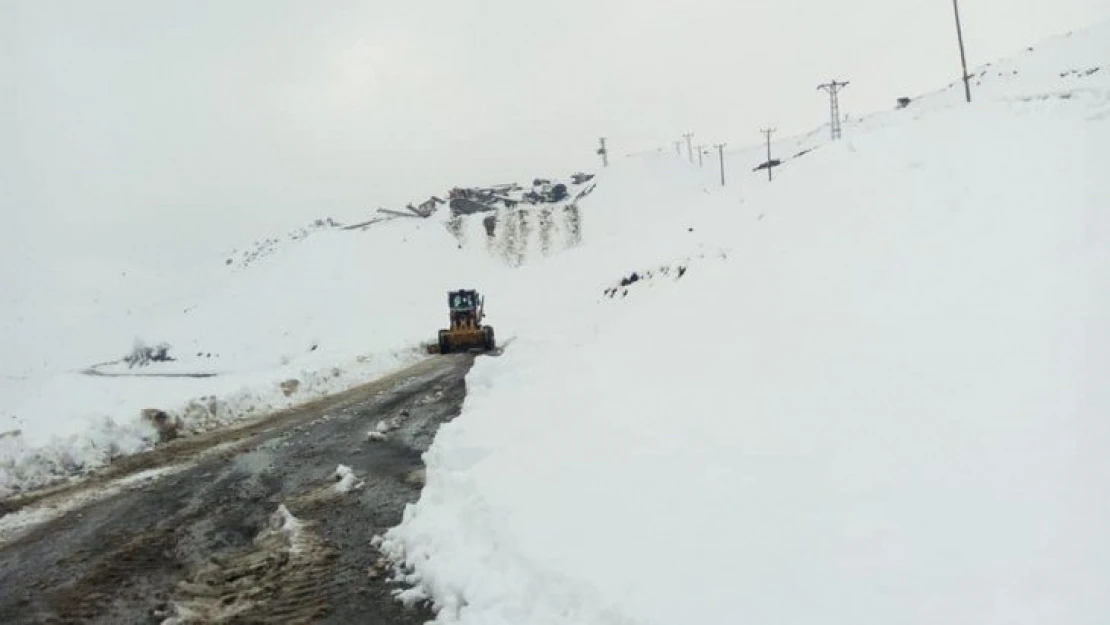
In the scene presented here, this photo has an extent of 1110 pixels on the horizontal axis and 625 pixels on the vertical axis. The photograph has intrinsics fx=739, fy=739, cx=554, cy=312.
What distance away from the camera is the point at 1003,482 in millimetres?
5277

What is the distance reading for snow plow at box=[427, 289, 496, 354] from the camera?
29.4m

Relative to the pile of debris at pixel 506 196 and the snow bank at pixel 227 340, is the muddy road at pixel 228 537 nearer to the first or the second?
the snow bank at pixel 227 340

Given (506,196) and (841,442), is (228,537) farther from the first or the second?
(506,196)

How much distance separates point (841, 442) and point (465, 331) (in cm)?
2383

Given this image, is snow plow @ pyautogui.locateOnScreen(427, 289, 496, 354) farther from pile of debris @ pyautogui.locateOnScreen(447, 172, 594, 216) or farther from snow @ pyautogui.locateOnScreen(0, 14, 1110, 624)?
pile of debris @ pyautogui.locateOnScreen(447, 172, 594, 216)

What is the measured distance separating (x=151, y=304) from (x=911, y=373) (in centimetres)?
7550

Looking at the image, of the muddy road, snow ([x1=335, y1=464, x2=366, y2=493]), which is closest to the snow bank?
the muddy road

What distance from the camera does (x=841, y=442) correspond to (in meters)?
6.68

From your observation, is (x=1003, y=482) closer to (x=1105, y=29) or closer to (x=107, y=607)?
(x=107, y=607)

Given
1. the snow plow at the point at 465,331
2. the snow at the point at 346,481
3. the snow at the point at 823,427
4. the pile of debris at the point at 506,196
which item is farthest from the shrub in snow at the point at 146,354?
the snow at the point at 346,481

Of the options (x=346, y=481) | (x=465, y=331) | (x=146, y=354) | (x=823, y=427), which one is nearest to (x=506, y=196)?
(x=146, y=354)

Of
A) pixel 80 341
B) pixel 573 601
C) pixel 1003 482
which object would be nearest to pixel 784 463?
pixel 1003 482

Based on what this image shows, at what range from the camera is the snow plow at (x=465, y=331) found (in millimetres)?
29406

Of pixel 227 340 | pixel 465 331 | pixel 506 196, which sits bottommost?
pixel 465 331
